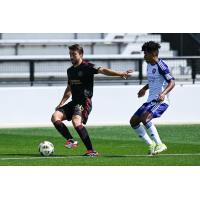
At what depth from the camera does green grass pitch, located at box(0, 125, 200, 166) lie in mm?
13906

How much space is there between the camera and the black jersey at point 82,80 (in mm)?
15266

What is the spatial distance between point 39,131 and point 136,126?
6833 millimetres

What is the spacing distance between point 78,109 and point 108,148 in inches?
79.0

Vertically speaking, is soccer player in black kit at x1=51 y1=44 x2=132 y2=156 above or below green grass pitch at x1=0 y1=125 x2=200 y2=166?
above

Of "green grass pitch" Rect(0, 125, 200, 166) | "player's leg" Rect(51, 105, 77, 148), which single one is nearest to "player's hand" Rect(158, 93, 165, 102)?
"green grass pitch" Rect(0, 125, 200, 166)

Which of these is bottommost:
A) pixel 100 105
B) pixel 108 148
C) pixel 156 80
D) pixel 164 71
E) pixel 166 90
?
pixel 100 105

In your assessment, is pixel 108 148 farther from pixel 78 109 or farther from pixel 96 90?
pixel 96 90

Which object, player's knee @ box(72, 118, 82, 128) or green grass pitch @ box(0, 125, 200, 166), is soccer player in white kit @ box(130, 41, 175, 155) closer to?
green grass pitch @ box(0, 125, 200, 166)

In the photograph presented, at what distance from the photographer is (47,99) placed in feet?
79.3

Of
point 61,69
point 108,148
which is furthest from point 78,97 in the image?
point 61,69

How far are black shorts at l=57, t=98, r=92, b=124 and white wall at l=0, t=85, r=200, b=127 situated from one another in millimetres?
8338

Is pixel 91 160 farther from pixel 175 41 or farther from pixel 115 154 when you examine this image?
pixel 175 41

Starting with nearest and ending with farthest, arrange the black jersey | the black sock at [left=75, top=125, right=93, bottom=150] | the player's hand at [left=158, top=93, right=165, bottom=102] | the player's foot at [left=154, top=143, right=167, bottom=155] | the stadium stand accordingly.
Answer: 1. the player's hand at [left=158, top=93, right=165, bottom=102]
2. the player's foot at [left=154, top=143, right=167, bottom=155]
3. the black sock at [left=75, top=125, right=93, bottom=150]
4. the black jersey
5. the stadium stand

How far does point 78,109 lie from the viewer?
15180mm
